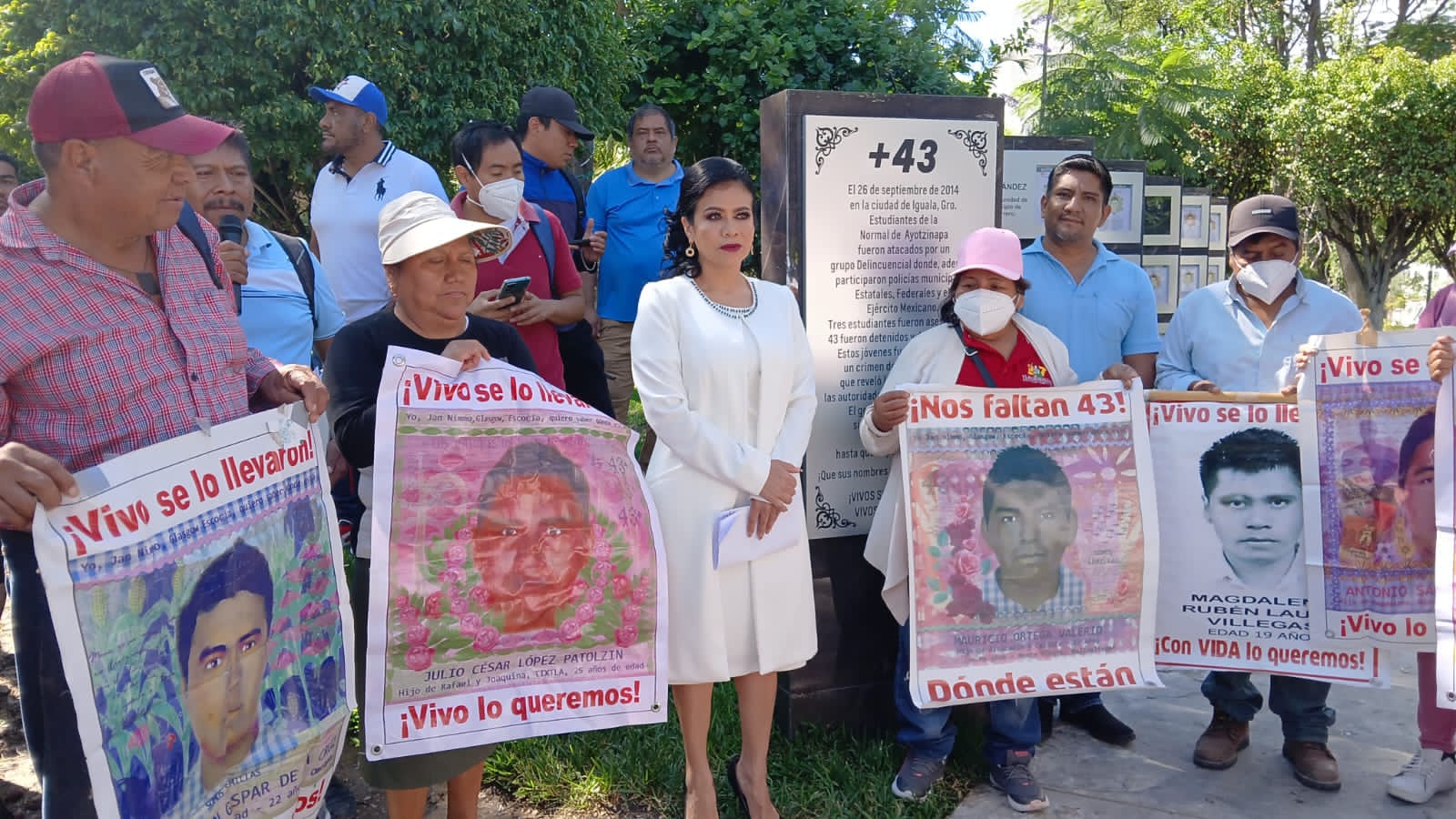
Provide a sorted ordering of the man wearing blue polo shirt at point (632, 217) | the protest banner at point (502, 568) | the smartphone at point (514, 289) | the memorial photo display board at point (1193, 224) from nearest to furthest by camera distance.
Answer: the protest banner at point (502, 568) → the smartphone at point (514, 289) → the man wearing blue polo shirt at point (632, 217) → the memorial photo display board at point (1193, 224)

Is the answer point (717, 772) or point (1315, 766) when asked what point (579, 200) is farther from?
point (1315, 766)

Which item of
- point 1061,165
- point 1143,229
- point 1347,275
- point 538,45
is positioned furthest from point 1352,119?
point 1061,165

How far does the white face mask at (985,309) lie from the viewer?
148 inches

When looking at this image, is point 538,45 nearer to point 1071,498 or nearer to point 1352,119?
point 1071,498

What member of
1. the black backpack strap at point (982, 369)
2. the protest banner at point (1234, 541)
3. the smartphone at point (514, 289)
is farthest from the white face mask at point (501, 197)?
the protest banner at point (1234, 541)

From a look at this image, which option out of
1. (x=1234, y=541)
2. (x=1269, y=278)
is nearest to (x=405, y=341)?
(x=1234, y=541)

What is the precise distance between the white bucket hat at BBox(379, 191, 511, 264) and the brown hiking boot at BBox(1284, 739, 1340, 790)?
3.34 meters

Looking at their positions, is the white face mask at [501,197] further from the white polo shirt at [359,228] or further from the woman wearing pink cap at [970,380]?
the woman wearing pink cap at [970,380]

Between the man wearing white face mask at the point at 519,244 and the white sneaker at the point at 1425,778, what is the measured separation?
3.36 metres

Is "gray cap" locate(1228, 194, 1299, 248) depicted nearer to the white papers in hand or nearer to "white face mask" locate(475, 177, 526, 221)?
the white papers in hand

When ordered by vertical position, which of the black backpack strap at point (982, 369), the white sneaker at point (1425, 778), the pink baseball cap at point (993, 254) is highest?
the pink baseball cap at point (993, 254)

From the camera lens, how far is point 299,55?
7.28 m

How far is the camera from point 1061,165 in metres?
4.22

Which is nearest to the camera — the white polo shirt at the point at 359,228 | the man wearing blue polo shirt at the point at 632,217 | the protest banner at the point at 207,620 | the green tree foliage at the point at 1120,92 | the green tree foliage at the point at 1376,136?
the protest banner at the point at 207,620
